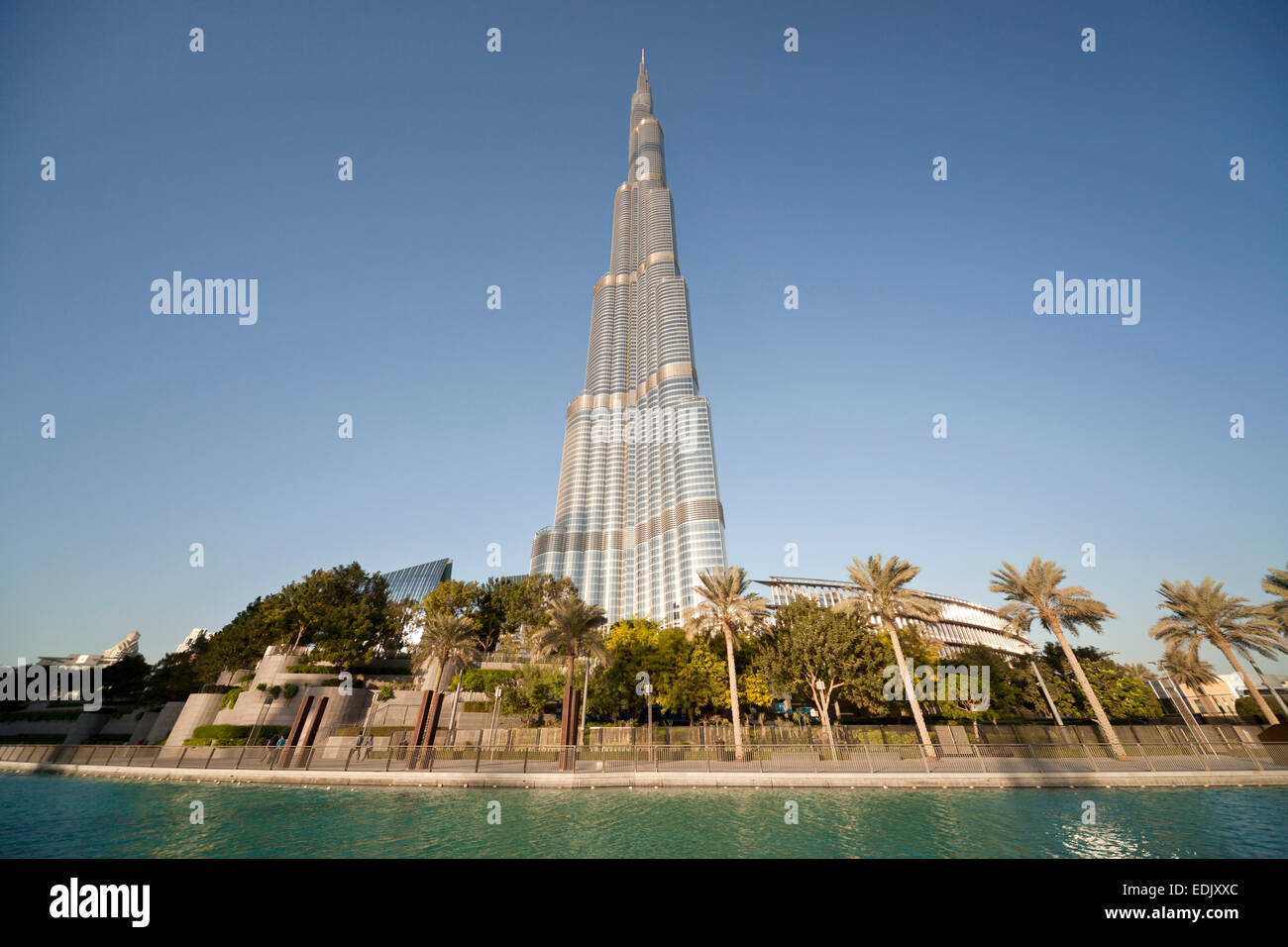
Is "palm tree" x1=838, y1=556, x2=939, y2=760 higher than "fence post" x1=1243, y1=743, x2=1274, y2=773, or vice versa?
"palm tree" x1=838, y1=556, x2=939, y2=760

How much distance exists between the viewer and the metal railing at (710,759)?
31047 mm

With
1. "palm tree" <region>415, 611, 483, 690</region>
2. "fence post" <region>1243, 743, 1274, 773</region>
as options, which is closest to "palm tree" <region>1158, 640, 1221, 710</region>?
"fence post" <region>1243, 743, 1274, 773</region>

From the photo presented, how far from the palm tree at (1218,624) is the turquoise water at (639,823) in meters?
20.6

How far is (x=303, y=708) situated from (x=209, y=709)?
16.9 meters

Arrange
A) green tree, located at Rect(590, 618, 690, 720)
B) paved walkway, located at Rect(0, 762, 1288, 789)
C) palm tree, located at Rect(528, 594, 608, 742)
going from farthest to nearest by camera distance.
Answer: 1. green tree, located at Rect(590, 618, 690, 720)
2. palm tree, located at Rect(528, 594, 608, 742)
3. paved walkway, located at Rect(0, 762, 1288, 789)

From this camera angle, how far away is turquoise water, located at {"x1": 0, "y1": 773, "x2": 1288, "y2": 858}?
57.1ft

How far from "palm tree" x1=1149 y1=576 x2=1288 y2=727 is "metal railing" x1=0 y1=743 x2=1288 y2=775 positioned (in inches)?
491

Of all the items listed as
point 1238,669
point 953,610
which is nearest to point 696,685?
point 1238,669

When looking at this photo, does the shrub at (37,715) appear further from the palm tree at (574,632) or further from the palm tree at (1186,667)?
the palm tree at (1186,667)

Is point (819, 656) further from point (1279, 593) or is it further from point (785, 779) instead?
point (1279, 593)

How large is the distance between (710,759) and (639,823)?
47.3ft

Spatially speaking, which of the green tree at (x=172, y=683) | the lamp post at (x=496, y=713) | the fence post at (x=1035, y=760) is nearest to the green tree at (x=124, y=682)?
the green tree at (x=172, y=683)

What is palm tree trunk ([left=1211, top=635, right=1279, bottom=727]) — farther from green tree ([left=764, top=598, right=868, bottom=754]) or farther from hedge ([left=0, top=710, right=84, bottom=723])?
hedge ([left=0, top=710, right=84, bottom=723])
